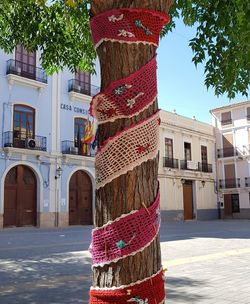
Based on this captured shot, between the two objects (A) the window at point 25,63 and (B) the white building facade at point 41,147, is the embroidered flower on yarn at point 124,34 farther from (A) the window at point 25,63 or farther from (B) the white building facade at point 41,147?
(A) the window at point 25,63

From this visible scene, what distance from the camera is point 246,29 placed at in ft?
11.9

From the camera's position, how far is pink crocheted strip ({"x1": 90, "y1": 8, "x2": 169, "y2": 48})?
2096 mm

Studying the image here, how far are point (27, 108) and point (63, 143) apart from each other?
9.77 feet

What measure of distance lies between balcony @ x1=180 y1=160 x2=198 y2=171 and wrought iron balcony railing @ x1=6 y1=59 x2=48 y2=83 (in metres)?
14.2

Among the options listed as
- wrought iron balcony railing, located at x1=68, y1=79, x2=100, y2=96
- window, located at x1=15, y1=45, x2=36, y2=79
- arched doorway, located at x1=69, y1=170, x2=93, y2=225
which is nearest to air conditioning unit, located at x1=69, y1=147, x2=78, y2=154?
arched doorway, located at x1=69, y1=170, x2=93, y2=225

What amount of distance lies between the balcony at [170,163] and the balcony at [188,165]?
2.22 ft

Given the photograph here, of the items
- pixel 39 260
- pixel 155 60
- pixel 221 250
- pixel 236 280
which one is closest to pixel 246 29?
pixel 155 60

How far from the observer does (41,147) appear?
2334cm

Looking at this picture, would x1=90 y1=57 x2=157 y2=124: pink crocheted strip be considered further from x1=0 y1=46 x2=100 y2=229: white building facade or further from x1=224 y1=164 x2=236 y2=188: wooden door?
x1=224 y1=164 x2=236 y2=188: wooden door

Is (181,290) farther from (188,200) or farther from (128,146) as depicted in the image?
(188,200)

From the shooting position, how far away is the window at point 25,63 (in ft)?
76.1

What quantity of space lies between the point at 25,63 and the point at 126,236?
2288 centimetres

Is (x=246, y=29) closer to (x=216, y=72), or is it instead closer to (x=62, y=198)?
(x=216, y=72)

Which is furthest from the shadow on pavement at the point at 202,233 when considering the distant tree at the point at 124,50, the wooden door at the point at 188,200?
the wooden door at the point at 188,200
